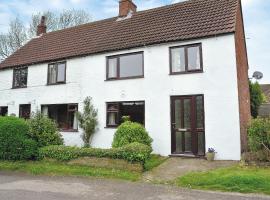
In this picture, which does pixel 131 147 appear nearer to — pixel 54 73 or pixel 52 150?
pixel 52 150

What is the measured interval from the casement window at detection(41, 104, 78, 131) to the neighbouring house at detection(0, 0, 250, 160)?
6cm

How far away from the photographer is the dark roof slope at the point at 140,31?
14.3 meters

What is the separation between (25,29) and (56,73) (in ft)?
70.8

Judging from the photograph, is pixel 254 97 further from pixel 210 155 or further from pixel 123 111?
pixel 123 111

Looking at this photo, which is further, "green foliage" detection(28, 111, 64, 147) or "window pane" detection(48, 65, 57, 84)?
"window pane" detection(48, 65, 57, 84)

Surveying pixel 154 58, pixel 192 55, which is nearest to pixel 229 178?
pixel 192 55

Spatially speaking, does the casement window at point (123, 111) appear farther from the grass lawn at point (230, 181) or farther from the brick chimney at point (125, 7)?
the brick chimney at point (125, 7)

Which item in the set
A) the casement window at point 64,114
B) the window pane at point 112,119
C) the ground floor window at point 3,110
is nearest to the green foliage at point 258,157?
the window pane at point 112,119

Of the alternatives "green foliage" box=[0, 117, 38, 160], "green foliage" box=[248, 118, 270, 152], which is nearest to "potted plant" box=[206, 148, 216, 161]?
"green foliage" box=[248, 118, 270, 152]

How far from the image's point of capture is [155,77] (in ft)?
48.4

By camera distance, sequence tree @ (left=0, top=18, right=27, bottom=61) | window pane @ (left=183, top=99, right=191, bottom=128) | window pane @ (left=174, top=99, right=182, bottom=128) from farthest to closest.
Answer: tree @ (left=0, top=18, right=27, bottom=61) → window pane @ (left=174, top=99, right=182, bottom=128) → window pane @ (left=183, top=99, right=191, bottom=128)

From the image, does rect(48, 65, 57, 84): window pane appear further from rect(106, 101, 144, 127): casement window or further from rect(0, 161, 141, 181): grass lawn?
rect(0, 161, 141, 181): grass lawn

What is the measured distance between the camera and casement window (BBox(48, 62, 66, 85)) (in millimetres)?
18547

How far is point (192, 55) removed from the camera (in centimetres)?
1399
